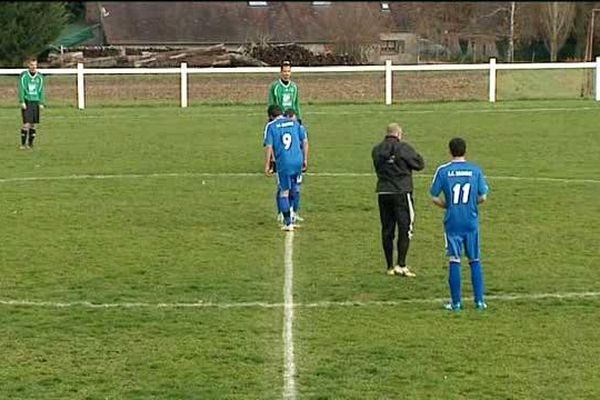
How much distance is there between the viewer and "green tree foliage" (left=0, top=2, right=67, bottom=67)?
176 feet

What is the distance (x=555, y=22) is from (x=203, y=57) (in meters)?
15.4

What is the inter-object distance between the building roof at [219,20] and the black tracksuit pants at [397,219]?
551cm

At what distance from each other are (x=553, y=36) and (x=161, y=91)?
46.2 feet

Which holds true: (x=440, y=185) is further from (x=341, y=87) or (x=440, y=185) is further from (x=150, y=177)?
(x=341, y=87)

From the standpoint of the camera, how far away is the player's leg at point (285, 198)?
16375mm

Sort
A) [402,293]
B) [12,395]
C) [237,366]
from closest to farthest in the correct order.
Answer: [12,395] < [237,366] < [402,293]

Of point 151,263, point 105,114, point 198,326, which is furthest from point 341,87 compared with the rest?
point 198,326

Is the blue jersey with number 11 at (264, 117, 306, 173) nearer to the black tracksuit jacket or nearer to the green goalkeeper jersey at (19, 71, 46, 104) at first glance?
the black tracksuit jacket

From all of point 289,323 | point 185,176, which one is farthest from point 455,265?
point 185,176

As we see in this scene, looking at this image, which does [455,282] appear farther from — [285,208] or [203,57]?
[203,57]

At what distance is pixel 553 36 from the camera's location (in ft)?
139

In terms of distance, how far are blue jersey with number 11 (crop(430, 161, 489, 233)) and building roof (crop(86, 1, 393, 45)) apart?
7.03 metres

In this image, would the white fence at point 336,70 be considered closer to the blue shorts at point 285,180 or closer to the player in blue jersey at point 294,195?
the player in blue jersey at point 294,195

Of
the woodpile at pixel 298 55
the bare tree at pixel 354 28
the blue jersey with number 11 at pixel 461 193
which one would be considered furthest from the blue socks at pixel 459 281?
the woodpile at pixel 298 55
